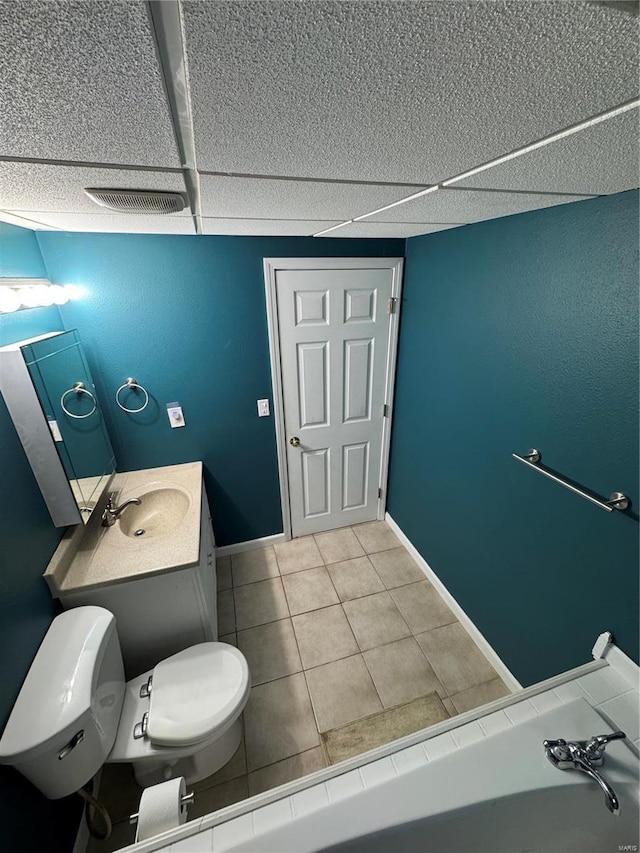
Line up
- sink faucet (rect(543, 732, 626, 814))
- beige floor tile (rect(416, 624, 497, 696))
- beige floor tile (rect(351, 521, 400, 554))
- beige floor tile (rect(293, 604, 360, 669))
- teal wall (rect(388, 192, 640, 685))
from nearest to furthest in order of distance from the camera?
sink faucet (rect(543, 732, 626, 814))
teal wall (rect(388, 192, 640, 685))
beige floor tile (rect(416, 624, 497, 696))
beige floor tile (rect(293, 604, 360, 669))
beige floor tile (rect(351, 521, 400, 554))

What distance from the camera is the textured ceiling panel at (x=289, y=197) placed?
2.71 feet

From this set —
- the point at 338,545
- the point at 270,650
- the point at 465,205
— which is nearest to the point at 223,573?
the point at 270,650

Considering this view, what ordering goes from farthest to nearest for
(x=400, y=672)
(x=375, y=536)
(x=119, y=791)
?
(x=375, y=536)
(x=400, y=672)
(x=119, y=791)

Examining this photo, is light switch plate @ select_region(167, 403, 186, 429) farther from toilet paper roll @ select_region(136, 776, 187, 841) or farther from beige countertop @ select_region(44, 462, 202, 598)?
toilet paper roll @ select_region(136, 776, 187, 841)

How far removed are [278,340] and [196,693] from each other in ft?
5.87

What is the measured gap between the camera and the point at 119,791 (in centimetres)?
142

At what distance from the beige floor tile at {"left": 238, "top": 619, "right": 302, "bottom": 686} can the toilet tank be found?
2.37 feet

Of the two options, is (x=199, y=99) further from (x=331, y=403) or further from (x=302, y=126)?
(x=331, y=403)

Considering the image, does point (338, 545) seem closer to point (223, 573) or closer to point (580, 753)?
point (223, 573)

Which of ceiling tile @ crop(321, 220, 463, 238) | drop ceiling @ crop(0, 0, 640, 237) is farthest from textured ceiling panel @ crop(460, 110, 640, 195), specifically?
ceiling tile @ crop(321, 220, 463, 238)

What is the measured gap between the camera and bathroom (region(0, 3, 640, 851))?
0.67m

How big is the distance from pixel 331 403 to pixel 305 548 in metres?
1.15

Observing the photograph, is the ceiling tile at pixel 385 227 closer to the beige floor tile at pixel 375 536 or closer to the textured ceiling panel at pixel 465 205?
the textured ceiling panel at pixel 465 205

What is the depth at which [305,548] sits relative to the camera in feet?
8.58
